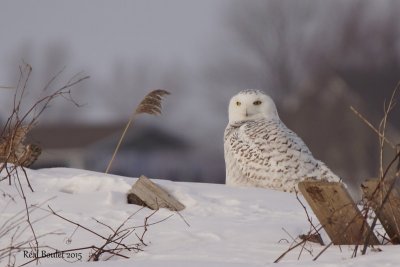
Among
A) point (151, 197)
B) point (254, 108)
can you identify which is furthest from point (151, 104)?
point (254, 108)

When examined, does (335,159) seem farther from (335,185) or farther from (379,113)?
(335,185)

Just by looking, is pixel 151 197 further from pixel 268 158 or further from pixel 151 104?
pixel 268 158

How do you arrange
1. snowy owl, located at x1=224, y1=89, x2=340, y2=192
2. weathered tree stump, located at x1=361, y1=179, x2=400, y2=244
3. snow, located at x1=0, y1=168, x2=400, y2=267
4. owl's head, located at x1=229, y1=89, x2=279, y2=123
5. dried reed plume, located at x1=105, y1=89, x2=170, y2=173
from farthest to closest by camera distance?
owl's head, located at x1=229, y1=89, x2=279, y2=123, snowy owl, located at x1=224, y1=89, x2=340, y2=192, dried reed plume, located at x1=105, y1=89, x2=170, y2=173, weathered tree stump, located at x1=361, y1=179, x2=400, y2=244, snow, located at x1=0, y1=168, x2=400, y2=267

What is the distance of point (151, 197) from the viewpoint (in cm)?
595

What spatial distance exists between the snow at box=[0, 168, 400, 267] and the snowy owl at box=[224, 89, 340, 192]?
2.94ft

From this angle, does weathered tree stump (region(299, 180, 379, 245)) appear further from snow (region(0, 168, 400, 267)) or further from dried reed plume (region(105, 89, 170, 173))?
dried reed plume (region(105, 89, 170, 173))

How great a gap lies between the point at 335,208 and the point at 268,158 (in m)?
3.23

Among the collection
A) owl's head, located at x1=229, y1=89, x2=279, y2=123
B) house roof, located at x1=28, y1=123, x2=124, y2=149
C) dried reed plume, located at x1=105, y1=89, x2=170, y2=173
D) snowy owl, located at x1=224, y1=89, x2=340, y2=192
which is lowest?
house roof, located at x1=28, y1=123, x2=124, y2=149

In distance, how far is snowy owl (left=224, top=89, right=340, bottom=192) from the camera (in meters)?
7.70

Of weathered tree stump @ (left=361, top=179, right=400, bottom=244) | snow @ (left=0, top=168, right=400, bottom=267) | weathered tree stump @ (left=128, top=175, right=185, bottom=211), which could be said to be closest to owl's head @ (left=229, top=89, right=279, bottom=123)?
snow @ (left=0, top=168, right=400, bottom=267)

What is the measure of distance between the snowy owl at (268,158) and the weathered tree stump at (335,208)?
9.08 feet

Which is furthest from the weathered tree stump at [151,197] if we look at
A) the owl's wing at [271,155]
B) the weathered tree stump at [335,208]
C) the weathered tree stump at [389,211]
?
the owl's wing at [271,155]

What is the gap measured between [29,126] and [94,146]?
1336 inches

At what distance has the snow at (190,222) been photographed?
14.4 feet
